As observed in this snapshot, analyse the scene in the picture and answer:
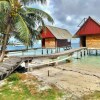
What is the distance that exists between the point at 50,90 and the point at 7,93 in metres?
1.98

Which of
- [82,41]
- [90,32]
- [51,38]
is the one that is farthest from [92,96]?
[51,38]

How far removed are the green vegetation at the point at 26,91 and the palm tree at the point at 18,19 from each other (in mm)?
4105

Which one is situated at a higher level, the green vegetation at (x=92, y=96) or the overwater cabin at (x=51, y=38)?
the overwater cabin at (x=51, y=38)

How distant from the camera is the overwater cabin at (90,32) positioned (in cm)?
2948

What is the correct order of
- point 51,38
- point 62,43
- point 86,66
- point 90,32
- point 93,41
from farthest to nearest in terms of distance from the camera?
point 62,43
point 51,38
point 93,41
point 90,32
point 86,66

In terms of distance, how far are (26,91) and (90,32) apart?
22.0 meters

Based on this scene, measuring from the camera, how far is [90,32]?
98.5 ft

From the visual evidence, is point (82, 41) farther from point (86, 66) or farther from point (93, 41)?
point (86, 66)

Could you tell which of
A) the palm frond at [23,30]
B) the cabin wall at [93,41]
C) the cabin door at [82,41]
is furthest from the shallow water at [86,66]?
the cabin door at [82,41]

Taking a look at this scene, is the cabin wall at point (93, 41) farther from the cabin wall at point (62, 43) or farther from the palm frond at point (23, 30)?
the palm frond at point (23, 30)

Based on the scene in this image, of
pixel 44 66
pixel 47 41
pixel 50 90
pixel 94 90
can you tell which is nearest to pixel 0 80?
pixel 50 90

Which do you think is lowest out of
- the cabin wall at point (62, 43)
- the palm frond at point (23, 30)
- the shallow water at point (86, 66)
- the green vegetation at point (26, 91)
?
the green vegetation at point (26, 91)

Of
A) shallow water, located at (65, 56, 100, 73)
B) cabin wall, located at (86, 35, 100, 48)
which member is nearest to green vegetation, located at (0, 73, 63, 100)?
shallow water, located at (65, 56, 100, 73)

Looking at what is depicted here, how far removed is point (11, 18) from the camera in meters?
15.6
